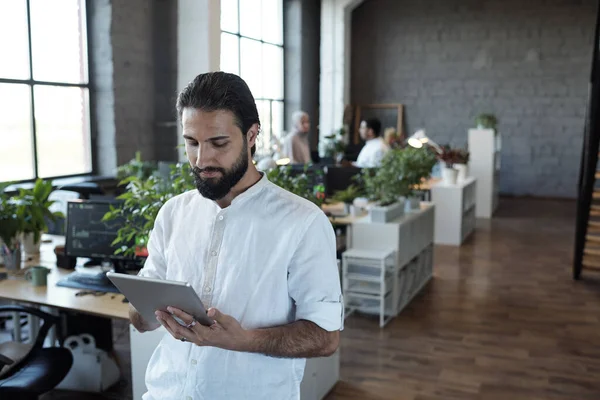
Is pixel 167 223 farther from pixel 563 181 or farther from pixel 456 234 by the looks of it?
pixel 563 181

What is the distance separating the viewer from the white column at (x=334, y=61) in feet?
38.9

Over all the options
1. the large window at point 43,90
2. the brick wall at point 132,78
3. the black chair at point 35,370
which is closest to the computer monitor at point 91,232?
the black chair at point 35,370

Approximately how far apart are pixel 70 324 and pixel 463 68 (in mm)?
9860

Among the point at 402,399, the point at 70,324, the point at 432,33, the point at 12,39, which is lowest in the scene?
the point at 402,399

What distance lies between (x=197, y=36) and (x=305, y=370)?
5.52 m

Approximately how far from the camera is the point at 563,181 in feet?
38.1

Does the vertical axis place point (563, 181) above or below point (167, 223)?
below

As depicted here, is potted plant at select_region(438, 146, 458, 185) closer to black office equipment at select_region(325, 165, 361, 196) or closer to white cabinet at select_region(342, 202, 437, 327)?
black office equipment at select_region(325, 165, 361, 196)

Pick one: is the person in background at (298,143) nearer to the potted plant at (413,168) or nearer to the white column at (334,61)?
the potted plant at (413,168)

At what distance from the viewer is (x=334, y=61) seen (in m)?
12.0

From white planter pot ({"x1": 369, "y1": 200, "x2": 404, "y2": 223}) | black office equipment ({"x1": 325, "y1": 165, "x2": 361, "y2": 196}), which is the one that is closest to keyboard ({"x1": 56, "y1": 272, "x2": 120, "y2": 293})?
white planter pot ({"x1": 369, "y1": 200, "x2": 404, "y2": 223})

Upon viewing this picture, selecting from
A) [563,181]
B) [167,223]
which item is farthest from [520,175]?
[167,223]

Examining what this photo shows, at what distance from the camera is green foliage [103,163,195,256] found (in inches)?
114

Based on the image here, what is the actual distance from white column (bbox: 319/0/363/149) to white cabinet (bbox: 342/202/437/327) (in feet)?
22.8
